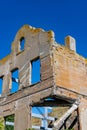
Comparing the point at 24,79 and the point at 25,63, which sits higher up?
the point at 25,63

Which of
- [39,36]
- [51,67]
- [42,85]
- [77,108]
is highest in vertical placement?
[39,36]

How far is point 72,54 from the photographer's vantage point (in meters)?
18.0

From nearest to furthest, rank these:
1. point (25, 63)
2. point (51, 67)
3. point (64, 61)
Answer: point (51, 67) → point (64, 61) → point (25, 63)

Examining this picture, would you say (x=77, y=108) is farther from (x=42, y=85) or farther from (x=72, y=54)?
(x=72, y=54)

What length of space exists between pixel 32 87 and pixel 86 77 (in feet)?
13.8

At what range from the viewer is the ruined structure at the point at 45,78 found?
15.9 meters

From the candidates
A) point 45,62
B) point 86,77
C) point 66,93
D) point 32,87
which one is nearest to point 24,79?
point 32,87

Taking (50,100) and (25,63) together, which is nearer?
(50,100)

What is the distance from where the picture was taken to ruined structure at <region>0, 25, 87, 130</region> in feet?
52.2

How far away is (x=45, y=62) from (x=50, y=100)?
2517mm

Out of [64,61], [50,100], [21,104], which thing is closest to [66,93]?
[50,100]

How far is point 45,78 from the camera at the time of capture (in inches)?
631

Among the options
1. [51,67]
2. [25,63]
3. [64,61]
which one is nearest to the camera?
[51,67]

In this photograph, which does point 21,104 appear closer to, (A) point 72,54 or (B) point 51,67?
(B) point 51,67
